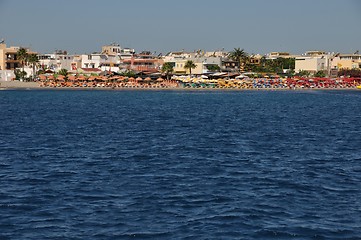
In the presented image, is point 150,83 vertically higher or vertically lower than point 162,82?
lower

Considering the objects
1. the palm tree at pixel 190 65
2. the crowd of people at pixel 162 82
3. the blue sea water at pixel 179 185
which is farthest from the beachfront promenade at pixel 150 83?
the blue sea water at pixel 179 185

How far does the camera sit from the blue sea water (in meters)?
21.6

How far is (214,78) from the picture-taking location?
171 meters

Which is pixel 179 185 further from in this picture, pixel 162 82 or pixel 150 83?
pixel 162 82

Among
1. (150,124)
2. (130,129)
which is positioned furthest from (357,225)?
(150,124)

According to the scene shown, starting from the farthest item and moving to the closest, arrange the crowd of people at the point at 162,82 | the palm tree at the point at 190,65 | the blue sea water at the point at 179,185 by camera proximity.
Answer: the palm tree at the point at 190,65 → the crowd of people at the point at 162,82 → the blue sea water at the point at 179,185

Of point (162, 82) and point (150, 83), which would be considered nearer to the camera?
point (150, 83)

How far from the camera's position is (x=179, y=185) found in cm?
2845

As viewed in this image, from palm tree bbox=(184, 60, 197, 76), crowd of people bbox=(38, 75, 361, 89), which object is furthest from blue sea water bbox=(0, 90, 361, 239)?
palm tree bbox=(184, 60, 197, 76)

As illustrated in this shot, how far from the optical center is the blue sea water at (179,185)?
21578mm

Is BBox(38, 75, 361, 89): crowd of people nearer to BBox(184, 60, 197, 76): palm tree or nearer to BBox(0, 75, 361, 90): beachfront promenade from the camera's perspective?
BBox(0, 75, 361, 90): beachfront promenade

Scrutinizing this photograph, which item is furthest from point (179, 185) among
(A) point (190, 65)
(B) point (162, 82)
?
(A) point (190, 65)

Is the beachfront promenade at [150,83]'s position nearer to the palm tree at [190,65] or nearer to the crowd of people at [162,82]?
the crowd of people at [162,82]

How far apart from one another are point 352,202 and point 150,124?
127 ft
